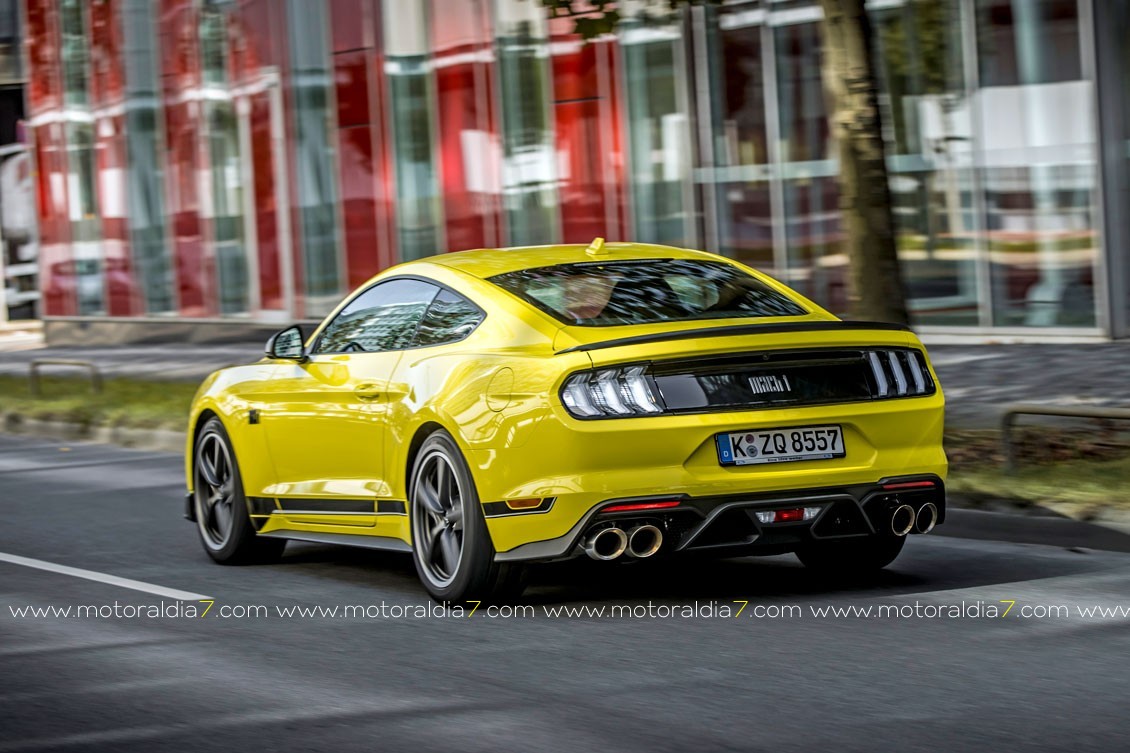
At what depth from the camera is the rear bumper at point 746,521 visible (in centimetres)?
659

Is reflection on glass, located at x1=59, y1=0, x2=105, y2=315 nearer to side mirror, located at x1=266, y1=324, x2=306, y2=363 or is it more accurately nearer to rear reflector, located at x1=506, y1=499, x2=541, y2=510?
side mirror, located at x1=266, y1=324, x2=306, y2=363

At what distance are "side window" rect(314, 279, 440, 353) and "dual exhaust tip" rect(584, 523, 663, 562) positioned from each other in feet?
4.83

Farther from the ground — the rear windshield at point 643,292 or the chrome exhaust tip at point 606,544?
the rear windshield at point 643,292

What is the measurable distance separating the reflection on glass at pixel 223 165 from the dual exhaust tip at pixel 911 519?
24174mm

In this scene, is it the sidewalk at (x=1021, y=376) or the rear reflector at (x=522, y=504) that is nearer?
the rear reflector at (x=522, y=504)

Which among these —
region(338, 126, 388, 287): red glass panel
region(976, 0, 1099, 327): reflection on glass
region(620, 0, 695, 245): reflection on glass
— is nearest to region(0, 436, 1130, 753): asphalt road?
region(976, 0, 1099, 327): reflection on glass

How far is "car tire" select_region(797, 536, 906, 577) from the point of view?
7.64m

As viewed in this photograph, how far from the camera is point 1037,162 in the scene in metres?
18.9

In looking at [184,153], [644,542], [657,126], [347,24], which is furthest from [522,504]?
[184,153]

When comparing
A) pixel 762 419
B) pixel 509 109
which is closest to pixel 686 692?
pixel 762 419

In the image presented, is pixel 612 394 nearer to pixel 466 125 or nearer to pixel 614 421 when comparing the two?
pixel 614 421

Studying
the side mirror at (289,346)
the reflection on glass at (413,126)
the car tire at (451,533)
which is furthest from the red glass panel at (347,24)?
the car tire at (451,533)

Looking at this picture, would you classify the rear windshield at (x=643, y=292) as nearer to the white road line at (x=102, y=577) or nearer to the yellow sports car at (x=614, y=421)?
the yellow sports car at (x=614, y=421)

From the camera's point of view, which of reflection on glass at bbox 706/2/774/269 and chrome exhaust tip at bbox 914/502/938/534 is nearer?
chrome exhaust tip at bbox 914/502/938/534
